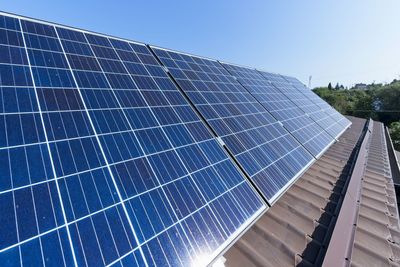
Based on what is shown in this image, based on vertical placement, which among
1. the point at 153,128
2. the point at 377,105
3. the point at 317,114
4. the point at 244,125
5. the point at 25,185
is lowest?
the point at 25,185

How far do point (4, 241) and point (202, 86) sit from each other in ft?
25.1

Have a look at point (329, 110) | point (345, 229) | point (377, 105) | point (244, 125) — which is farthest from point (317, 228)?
point (377, 105)

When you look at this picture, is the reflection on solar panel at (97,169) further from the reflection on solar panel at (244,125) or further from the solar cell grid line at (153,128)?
the reflection on solar panel at (244,125)

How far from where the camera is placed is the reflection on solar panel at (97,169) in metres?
2.95

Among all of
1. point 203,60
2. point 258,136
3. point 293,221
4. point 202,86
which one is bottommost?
point 293,221

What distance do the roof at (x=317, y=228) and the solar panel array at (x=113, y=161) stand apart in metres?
0.50

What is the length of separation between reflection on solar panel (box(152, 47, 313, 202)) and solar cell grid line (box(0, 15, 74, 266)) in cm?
427

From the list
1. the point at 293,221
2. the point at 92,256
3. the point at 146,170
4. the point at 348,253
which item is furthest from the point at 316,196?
the point at 92,256

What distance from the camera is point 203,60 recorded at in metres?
12.0

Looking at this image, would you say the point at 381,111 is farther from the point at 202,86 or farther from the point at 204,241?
the point at 204,241

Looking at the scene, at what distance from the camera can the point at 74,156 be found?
3.80 meters

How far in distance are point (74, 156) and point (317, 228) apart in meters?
5.40

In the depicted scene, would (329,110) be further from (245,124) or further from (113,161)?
(113,161)

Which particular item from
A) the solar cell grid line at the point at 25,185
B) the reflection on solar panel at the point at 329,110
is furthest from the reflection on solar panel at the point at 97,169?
the reflection on solar panel at the point at 329,110
